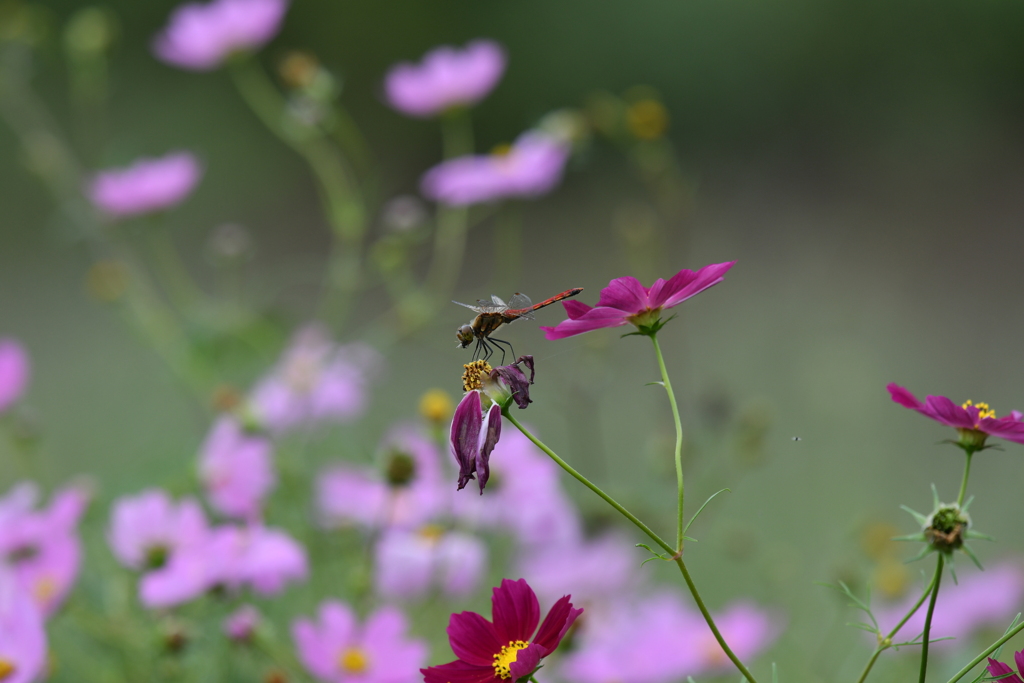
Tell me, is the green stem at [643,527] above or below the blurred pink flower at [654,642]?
below

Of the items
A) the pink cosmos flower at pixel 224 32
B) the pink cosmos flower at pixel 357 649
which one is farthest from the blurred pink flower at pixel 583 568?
the pink cosmos flower at pixel 224 32

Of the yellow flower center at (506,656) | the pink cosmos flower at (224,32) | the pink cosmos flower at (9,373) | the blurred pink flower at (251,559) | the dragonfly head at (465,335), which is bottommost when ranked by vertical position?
the yellow flower center at (506,656)

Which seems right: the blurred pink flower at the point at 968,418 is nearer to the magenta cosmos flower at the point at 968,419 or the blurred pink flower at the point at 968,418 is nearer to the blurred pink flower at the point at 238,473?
the magenta cosmos flower at the point at 968,419

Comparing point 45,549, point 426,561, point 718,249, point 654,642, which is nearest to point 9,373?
point 45,549

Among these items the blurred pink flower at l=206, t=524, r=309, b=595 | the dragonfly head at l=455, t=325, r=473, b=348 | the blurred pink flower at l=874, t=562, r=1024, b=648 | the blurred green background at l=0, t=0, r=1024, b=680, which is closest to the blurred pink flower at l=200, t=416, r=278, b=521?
the blurred pink flower at l=206, t=524, r=309, b=595

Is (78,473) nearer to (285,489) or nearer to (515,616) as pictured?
(285,489)

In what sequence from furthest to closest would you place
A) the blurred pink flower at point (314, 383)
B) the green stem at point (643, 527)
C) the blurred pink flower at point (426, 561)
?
the blurred pink flower at point (314, 383)
the blurred pink flower at point (426, 561)
the green stem at point (643, 527)

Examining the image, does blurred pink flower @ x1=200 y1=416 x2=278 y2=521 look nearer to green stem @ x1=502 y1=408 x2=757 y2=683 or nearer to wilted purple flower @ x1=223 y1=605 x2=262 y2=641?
wilted purple flower @ x1=223 y1=605 x2=262 y2=641
